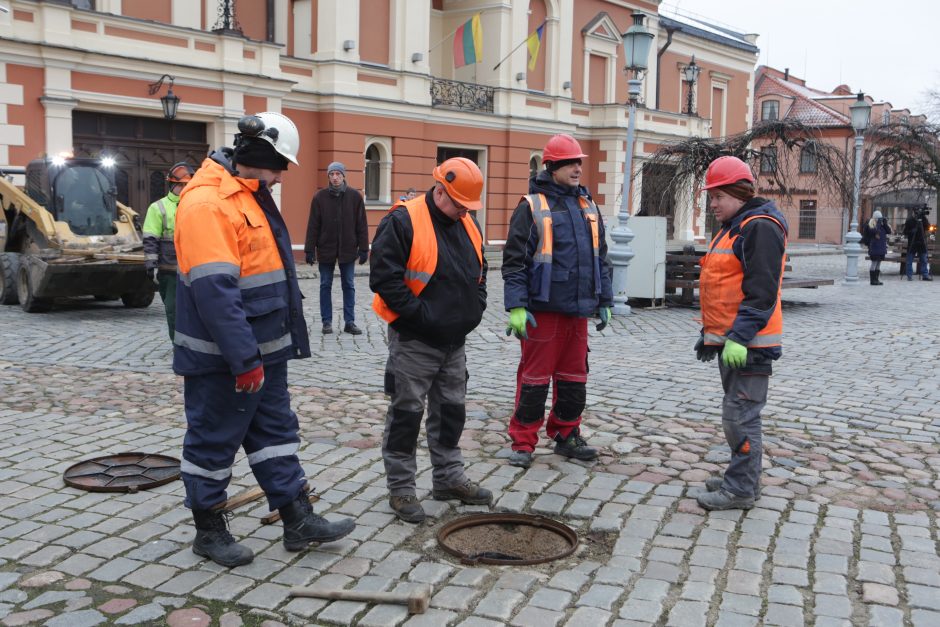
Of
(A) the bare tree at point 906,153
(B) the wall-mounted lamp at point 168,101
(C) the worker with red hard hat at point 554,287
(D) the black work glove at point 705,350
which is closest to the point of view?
(D) the black work glove at point 705,350

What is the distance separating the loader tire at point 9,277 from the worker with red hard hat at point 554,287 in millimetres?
9907

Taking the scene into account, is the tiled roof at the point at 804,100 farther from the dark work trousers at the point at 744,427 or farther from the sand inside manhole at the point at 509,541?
the sand inside manhole at the point at 509,541

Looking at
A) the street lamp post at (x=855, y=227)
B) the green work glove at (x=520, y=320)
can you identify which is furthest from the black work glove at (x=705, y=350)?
the street lamp post at (x=855, y=227)

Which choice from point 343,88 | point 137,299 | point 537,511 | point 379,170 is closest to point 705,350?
point 537,511

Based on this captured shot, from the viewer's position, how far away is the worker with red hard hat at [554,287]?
5582 millimetres

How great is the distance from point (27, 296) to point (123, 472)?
835 centimetres

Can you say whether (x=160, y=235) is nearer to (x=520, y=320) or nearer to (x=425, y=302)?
(x=520, y=320)

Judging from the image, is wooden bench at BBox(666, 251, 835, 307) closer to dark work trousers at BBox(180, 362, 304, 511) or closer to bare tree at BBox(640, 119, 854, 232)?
bare tree at BBox(640, 119, 854, 232)

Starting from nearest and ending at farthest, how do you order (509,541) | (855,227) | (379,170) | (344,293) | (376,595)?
(376,595) < (509,541) < (344,293) < (855,227) < (379,170)

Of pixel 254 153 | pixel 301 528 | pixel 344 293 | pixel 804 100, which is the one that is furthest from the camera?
pixel 804 100

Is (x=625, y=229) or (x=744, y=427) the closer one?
(x=744, y=427)

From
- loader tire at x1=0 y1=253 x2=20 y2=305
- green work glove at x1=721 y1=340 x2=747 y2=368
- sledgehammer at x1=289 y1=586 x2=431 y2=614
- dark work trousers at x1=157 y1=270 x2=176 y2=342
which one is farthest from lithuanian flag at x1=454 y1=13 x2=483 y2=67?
sledgehammer at x1=289 y1=586 x2=431 y2=614

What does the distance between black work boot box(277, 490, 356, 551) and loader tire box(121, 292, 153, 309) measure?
9.54 metres

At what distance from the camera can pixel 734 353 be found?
189 inches
